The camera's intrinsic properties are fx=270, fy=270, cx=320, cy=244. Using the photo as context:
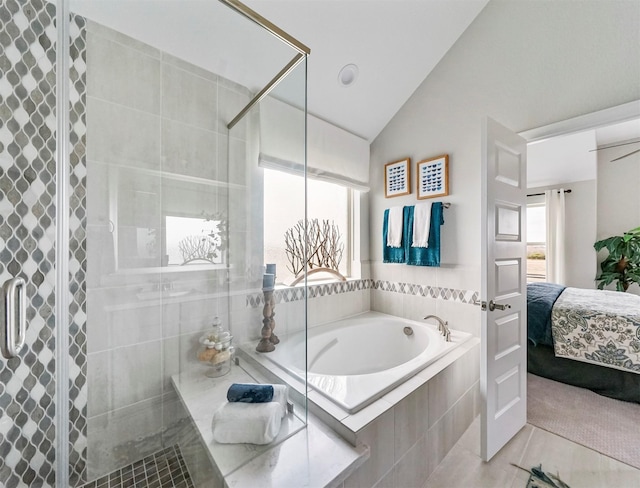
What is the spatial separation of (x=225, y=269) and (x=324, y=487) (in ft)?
3.01

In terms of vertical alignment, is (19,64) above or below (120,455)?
→ above

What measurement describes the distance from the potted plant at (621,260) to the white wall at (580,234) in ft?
0.46

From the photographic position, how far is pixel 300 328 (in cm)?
147

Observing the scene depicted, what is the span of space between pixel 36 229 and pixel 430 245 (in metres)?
2.37

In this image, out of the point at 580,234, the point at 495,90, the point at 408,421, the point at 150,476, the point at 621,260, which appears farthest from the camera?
the point at 580,234

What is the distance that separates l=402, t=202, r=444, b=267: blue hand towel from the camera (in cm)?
224

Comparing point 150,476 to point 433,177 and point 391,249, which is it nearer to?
point 391,249

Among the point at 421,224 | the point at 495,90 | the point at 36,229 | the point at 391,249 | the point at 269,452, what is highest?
the point at 495,90

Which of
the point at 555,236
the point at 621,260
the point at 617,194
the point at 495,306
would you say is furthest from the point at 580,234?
the point at 495,306

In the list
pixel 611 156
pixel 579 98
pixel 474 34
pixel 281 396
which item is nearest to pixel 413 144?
pixel 474 34

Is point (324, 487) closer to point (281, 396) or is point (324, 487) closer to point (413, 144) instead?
point (281, 396)

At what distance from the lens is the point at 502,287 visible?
5.43 feet

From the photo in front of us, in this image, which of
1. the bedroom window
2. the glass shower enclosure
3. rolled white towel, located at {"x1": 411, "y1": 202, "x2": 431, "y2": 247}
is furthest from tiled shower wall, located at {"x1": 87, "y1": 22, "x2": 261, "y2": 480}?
the bedroom window

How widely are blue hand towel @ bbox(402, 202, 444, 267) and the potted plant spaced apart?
10.4ft
